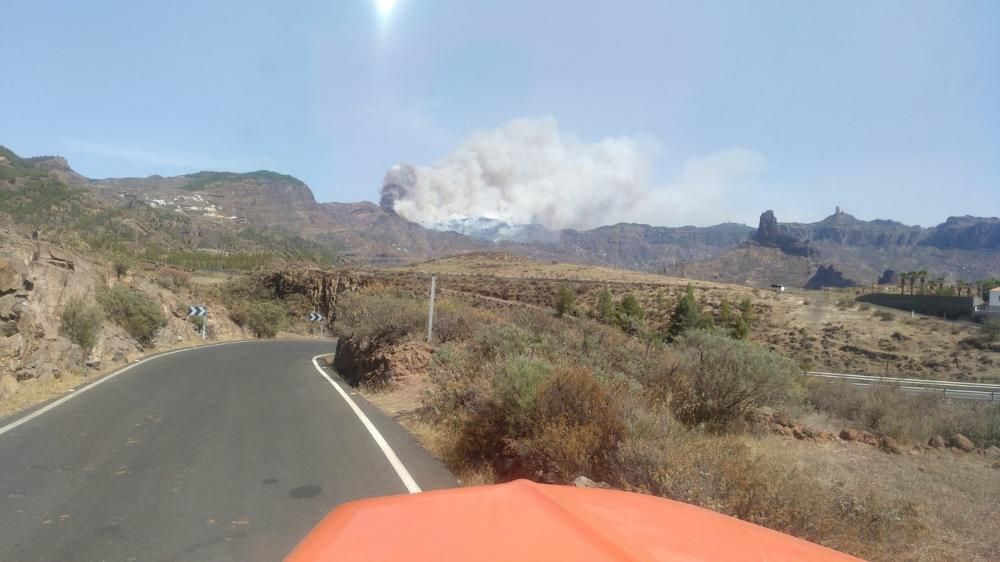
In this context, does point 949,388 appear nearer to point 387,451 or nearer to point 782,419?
point 782,419

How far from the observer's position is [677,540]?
94.1 inches

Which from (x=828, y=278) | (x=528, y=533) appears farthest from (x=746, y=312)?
(x=828, y=278)

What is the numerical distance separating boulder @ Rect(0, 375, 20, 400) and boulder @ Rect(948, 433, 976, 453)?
1681 centimetres

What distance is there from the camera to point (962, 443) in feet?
37.4

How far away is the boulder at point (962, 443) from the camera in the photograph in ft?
37.2

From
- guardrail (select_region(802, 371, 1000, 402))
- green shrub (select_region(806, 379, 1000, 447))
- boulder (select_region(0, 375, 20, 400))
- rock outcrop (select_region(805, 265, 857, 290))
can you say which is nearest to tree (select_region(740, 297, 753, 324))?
guardrail (select_region(802, 371, 1000, 402))

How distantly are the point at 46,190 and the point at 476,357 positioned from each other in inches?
4390

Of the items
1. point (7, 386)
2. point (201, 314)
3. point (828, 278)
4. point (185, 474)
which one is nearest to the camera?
point (185, 474)

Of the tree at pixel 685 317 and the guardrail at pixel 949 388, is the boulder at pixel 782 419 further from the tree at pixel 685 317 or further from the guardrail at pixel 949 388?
the tree at pixel 685 317

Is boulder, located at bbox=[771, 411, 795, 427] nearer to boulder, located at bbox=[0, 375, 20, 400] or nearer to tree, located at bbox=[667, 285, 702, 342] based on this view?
boulder, located at bbox=[0, 375, 20, 400]

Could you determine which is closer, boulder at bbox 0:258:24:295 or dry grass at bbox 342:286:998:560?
dry grass at bbox 342:286:998:560

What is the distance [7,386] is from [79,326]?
5771 millimetres

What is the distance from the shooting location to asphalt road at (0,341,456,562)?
4965 millimetres

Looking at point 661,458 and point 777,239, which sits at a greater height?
point 777,239
